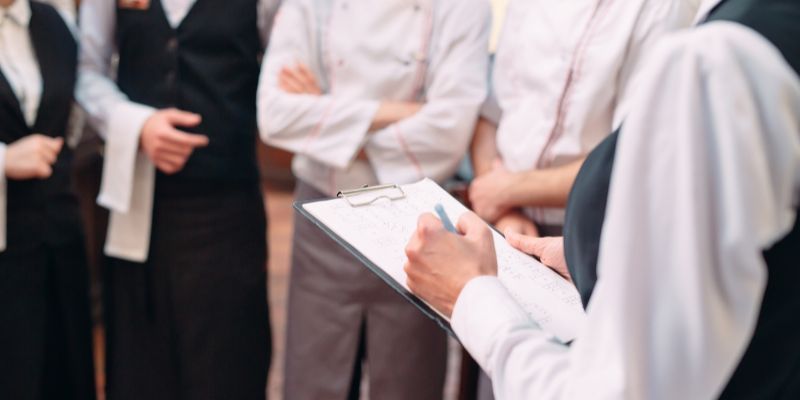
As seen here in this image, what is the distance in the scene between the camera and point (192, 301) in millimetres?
2068

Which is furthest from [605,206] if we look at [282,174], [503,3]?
[282,174]

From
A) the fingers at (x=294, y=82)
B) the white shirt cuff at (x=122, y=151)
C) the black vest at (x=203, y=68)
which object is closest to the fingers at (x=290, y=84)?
the fingers at (x=294, y=82)

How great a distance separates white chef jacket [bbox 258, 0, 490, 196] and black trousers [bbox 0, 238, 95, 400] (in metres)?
0.59

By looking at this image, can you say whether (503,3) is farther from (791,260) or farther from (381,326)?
(791,260)

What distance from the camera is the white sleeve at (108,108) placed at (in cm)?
191

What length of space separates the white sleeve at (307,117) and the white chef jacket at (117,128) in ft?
0.66

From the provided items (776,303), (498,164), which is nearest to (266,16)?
(498,164)

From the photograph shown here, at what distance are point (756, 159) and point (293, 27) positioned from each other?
1332 millimetres

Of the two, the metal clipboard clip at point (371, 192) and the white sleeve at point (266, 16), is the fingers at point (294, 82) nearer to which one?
the white sleeve at point (266, 16)

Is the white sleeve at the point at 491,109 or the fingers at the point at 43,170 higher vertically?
the white sleeve at the point at 491,109

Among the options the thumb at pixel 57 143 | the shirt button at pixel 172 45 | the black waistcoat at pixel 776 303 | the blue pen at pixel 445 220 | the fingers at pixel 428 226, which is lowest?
the thumb at pixel 57 143

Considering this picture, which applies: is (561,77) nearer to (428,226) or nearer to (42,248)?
(428,226)

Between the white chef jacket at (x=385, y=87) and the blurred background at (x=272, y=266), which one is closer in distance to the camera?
the white chef jacket at (x=385, y=87)

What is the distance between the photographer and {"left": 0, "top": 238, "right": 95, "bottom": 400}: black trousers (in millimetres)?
1858
